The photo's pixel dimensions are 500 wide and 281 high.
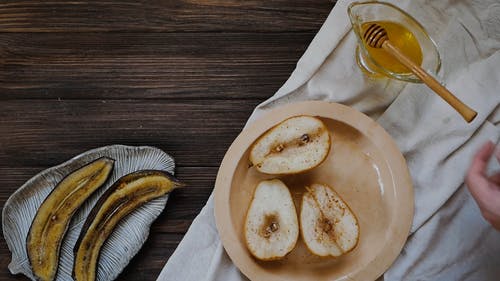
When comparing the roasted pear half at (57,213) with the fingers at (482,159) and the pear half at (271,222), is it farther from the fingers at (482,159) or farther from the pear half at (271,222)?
the fingers at (482,159)

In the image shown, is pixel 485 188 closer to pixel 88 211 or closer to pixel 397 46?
pixel 397 46

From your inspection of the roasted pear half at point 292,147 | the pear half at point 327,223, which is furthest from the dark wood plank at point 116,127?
the pear half at point 327,223

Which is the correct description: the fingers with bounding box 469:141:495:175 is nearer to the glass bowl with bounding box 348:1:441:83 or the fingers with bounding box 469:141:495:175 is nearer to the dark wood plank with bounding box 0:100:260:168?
the glass bowl with bounding box 348:1:441:83

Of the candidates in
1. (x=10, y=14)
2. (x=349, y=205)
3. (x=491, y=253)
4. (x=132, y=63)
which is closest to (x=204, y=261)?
(x=349, y=205)

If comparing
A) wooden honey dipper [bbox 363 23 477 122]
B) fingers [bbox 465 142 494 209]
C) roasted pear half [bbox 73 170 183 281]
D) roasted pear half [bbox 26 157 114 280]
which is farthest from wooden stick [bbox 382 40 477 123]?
roasted pear half [bbox 26 157 114 280]

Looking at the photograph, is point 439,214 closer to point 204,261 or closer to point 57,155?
point 204,261

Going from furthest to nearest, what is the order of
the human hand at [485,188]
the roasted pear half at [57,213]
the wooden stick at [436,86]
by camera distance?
the roasted pear half at [57,213] < the wooden stick at [436,86] < the human hand at [485,188]

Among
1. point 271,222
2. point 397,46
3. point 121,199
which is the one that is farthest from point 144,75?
point 397,46
